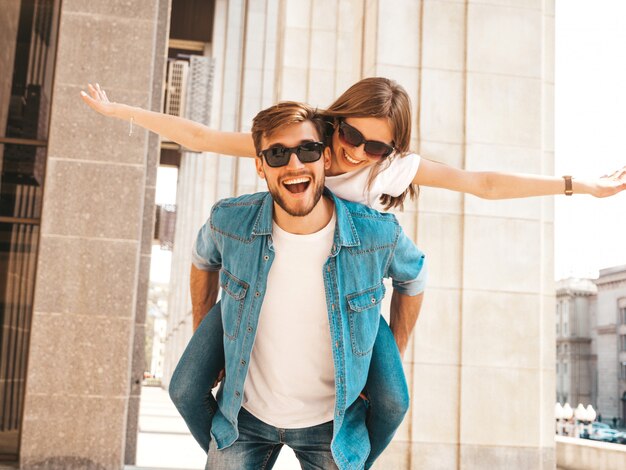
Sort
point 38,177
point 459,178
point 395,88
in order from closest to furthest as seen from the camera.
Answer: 1. point 395,88
2. point 459,178
3. point 38,177

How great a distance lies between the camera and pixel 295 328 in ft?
9.46

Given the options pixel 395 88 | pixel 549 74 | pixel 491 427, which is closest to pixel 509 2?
pixel 549 74

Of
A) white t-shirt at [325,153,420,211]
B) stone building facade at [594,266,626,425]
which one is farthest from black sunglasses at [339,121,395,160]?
stone building facade at [594,266,626,425]

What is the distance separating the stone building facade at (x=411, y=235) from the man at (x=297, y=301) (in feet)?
17.5

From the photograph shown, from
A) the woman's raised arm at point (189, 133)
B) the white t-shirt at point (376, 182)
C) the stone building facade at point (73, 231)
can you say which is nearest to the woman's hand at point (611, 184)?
the white t-shirt at point (376, 182)

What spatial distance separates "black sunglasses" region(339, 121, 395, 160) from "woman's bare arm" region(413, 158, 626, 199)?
1.22 ft

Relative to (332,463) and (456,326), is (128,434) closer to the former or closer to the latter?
(456,326)

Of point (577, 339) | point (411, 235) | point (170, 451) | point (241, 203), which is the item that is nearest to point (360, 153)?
point (241, 203)

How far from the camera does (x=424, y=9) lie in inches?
343

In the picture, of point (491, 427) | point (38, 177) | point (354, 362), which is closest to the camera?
point (354, 362)

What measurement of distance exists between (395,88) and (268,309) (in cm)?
102

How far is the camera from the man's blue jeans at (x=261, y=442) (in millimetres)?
2939

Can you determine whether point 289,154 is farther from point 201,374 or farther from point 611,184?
point 611,184

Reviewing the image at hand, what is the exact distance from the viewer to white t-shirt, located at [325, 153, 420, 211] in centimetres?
327
